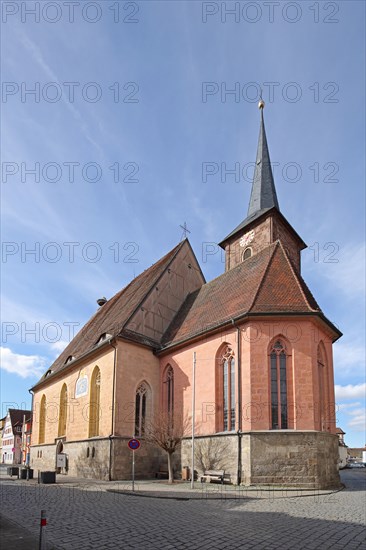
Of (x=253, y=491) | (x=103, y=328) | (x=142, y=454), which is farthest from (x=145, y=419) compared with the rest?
(x=253, y=491)

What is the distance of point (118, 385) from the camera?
23562mm

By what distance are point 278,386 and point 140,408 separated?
8308mm

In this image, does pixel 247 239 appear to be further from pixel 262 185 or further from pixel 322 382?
pixel 322 382

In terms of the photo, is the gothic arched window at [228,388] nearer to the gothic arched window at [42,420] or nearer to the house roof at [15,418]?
the gothic arched window at [42,420]

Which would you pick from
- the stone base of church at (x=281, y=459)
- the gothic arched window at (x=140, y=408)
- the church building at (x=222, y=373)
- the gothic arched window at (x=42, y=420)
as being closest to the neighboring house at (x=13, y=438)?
the gothic arched window at (x=42, y=420)

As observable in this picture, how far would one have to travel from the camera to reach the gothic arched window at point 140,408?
2420 cm

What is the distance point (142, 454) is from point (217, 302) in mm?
8823

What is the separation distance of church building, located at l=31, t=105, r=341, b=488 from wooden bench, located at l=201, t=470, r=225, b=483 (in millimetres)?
449

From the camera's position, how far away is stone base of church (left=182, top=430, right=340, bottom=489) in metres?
18.2

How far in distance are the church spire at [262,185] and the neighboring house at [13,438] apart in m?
63.9

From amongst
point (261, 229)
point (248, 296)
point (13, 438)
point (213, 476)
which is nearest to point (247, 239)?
point (261, 229)

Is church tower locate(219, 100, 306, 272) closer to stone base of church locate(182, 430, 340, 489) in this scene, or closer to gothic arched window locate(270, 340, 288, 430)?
gothic arched window locate(270, 340, 288, 430)

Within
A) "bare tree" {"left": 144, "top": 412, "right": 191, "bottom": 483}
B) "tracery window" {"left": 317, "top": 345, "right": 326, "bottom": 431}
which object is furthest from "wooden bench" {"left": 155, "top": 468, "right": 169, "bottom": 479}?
"tracery window" {"left": 317, "top": 345, "right": 326, "bottom": 431}

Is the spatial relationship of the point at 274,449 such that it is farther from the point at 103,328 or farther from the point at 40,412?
the point at 40,412
